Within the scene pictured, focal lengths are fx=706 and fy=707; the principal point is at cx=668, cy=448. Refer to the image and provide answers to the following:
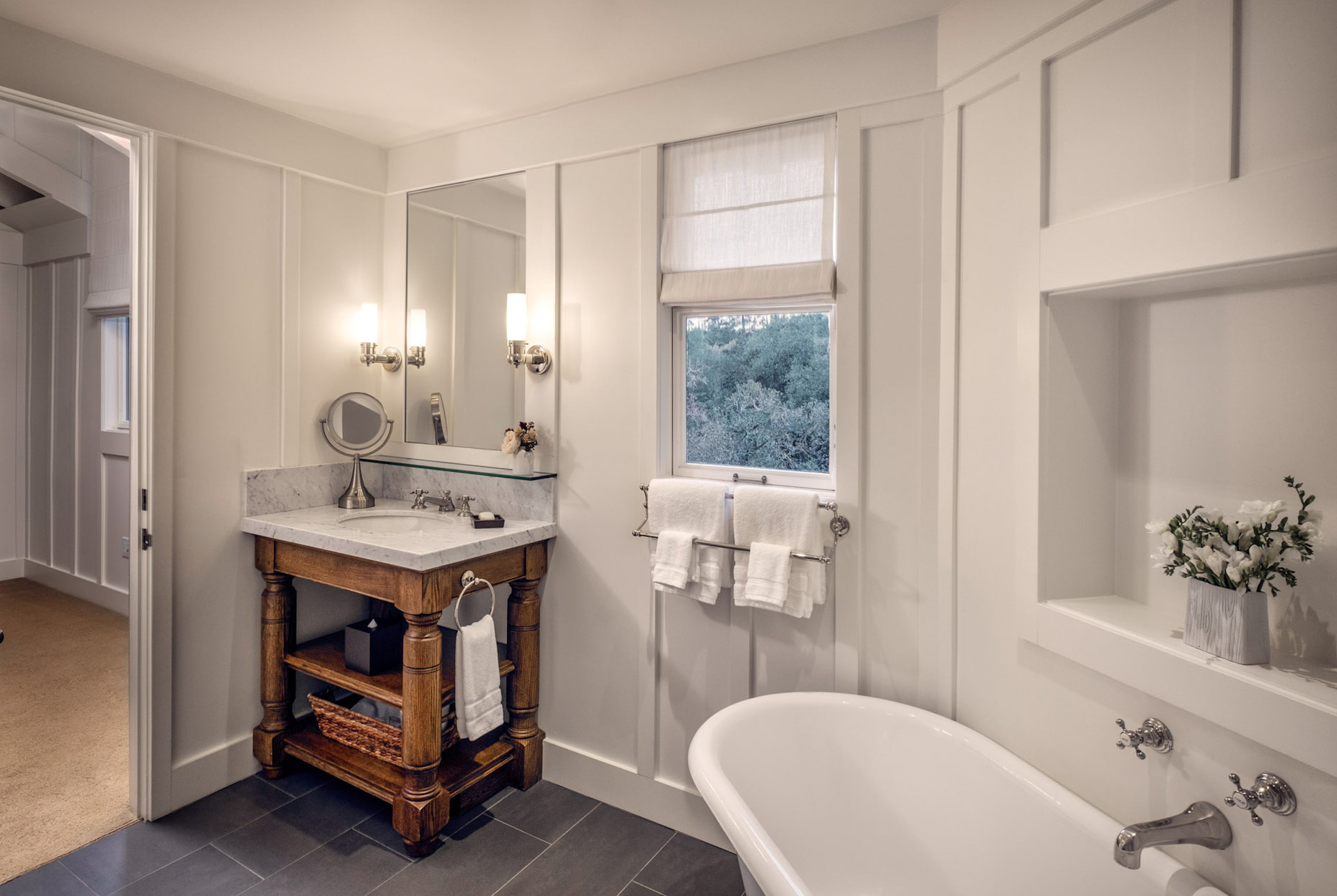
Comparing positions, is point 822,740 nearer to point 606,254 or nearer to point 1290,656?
point 1290,656

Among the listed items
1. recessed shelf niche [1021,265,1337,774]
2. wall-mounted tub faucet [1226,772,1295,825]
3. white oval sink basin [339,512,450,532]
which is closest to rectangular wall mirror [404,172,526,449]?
white oval sink basin [339,512,450,532]

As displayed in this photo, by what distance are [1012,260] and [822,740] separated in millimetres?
1326

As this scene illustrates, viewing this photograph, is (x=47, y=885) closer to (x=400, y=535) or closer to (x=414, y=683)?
(x=414, y=683)

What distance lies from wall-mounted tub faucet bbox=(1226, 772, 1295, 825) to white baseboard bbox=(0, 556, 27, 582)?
6.24 meters

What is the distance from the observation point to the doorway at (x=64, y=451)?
2.98 metres

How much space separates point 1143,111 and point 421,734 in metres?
2.42

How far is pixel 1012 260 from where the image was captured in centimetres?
173

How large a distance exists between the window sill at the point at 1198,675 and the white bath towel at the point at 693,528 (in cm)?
88

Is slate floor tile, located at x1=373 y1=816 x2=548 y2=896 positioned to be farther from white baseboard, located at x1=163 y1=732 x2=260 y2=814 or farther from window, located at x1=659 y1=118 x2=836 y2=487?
window, located at x1=659 y1=118 x2=836 y2=487

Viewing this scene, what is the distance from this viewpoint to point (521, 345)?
255 cm

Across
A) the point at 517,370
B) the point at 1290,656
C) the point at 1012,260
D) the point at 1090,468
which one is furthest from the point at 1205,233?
the point at 517,370

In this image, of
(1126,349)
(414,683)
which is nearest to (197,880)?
(414,683)

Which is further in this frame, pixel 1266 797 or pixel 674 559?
pixel 674 559

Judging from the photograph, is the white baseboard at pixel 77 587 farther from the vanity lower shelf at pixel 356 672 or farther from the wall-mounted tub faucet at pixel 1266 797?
the wall-mounted tub faucet at pixel 1266 797
